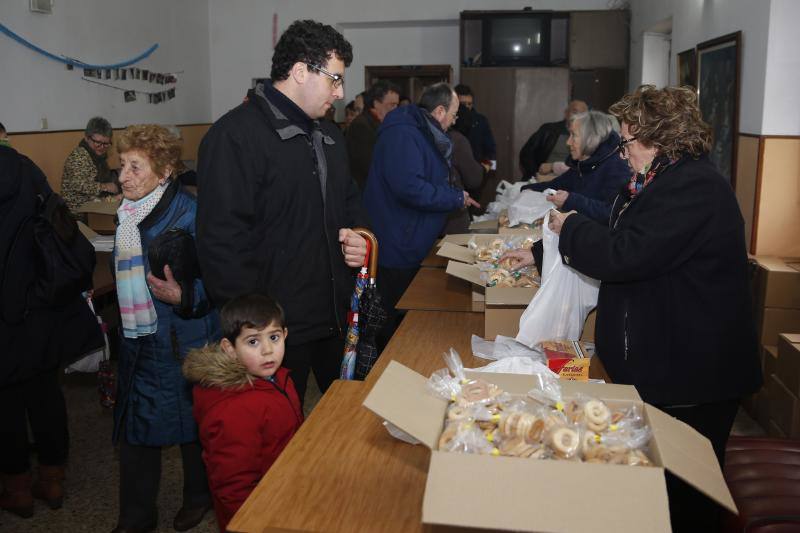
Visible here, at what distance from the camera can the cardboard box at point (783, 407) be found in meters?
3.30

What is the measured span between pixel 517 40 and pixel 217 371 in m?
8.19

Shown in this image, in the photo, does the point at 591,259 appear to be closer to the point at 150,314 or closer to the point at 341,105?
the point at 150,314

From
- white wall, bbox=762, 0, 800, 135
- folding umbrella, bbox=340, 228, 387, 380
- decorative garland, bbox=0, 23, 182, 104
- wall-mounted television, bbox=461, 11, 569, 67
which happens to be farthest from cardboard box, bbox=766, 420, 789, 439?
wall-mounted television, bbox=461, 11, 569, 67

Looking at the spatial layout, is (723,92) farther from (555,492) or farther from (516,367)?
(555,492)

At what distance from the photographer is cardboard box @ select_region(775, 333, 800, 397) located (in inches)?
131

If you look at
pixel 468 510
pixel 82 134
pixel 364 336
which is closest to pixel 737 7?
pixel 364 336

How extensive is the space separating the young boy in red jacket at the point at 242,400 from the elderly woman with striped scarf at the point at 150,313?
1.49 ft

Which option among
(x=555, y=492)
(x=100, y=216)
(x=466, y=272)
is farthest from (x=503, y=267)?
(x=100, y=216)

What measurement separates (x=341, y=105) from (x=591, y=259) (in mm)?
9319

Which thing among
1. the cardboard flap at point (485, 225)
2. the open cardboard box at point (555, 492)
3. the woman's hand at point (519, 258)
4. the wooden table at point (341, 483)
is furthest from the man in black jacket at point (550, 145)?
the open cardboard box at point (555, 492)

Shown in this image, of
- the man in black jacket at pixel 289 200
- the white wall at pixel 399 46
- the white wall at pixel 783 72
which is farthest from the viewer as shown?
the white wall at pixel 399 46

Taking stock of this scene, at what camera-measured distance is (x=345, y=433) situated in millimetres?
1723

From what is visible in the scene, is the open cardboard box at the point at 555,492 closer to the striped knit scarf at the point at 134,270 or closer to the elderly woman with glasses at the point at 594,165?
the striped knit scarf at the point at 134,270

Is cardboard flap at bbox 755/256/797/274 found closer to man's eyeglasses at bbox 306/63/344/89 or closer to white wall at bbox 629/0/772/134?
white wall at bbox 629/0/772/134
